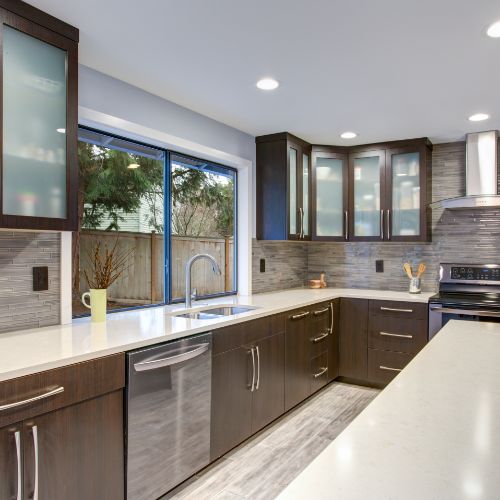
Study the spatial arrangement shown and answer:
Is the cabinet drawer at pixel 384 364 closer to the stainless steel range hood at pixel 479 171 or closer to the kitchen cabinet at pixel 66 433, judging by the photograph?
the stainless steel range hood at pixel 479 171

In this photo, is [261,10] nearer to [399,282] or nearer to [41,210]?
[41,210]

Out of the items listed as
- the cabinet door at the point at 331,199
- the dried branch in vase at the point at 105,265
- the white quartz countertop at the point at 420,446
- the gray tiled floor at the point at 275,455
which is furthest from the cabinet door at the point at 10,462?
the cabinet door at the point at 331,199

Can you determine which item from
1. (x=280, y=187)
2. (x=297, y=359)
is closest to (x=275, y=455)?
(x=297, y=359)

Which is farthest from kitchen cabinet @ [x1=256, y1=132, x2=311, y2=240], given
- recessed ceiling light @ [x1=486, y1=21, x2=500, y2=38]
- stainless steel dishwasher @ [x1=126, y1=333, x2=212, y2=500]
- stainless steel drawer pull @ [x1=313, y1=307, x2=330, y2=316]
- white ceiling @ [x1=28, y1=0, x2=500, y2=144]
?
recessed ceiling light @ [x1=486, y1=21, x2=500, y2=38]

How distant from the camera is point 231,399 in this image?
8.20ft

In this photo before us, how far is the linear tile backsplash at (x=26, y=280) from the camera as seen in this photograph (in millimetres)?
1972

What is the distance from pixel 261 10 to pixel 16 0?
1007 millimetres

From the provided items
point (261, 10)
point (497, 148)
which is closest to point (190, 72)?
point (261, 10)

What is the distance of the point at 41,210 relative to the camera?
6.08 feet

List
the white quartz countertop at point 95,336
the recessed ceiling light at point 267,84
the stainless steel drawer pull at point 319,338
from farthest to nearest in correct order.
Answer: the stainless steel drawer pull at point 319,338 → the recessed ceiling light at point 267,84 → the white quartz countertop at point 95,336

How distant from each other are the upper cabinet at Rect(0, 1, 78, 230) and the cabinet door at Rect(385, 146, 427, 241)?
114 inches

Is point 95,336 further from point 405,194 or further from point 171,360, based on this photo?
point 405,194

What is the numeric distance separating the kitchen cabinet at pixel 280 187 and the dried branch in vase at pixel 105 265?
130 cm

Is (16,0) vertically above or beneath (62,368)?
above
